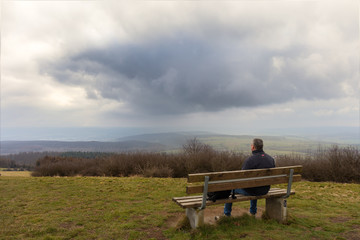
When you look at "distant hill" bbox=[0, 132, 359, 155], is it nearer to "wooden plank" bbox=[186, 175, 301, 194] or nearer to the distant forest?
the distant forest

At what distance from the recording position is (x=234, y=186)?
15.5 feet

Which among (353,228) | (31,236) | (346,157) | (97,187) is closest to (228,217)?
(353,228)

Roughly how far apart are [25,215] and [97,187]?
4.20 meters

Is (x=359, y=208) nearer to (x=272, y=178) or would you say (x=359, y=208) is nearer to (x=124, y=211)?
(x=272, y=178)

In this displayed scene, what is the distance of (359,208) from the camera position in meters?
7.10

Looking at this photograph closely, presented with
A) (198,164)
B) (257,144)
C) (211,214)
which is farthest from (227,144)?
(257,144)

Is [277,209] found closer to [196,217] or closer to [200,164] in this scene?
[196,217]

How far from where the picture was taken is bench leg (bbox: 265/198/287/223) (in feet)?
17.7

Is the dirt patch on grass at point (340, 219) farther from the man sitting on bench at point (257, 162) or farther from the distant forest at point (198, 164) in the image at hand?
the distant forest at point (198, 164)

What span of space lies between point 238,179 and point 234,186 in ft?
0.54

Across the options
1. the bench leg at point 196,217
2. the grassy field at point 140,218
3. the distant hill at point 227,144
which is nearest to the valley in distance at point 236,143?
the distant hill at point 227,144

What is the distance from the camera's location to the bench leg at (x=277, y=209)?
5383 mm

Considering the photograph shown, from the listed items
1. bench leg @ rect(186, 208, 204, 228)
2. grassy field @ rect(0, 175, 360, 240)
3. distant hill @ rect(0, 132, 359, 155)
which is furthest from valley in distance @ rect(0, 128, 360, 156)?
bench leg @ rect(186, 208, 204, 228)

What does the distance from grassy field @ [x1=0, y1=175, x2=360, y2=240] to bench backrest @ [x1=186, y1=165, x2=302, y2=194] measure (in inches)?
34.0
